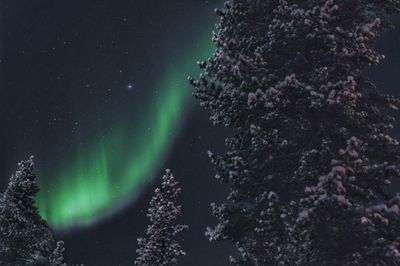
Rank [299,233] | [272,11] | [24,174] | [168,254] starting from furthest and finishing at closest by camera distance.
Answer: [24,174], [168,254], [272,11], [299,233]

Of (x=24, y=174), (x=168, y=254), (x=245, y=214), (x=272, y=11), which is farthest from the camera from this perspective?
(x=24, y=174)

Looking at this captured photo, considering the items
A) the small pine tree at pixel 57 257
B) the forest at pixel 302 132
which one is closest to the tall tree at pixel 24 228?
the small pine tree at pixel 57 257

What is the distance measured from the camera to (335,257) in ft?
41.4

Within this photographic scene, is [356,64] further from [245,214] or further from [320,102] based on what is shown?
[245,214]

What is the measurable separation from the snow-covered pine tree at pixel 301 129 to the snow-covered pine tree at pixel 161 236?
879cm

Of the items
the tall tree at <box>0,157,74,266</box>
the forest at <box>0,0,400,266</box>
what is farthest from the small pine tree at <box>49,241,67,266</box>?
the forest at <box>0,0,400,266</box>

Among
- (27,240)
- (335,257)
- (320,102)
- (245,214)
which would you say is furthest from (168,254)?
(320,102)

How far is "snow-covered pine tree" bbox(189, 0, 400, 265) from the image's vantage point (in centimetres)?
1220

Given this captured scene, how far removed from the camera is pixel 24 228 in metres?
24.0

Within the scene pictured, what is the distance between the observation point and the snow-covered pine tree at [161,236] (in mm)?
22750

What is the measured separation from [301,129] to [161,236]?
1116cm

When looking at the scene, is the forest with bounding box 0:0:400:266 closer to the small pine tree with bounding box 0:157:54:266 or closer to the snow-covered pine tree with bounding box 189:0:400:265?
the snow-covered pine tree with bounding box 189:0:400:265

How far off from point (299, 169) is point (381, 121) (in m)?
3.07

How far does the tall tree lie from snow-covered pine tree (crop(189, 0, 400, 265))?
1294cm
